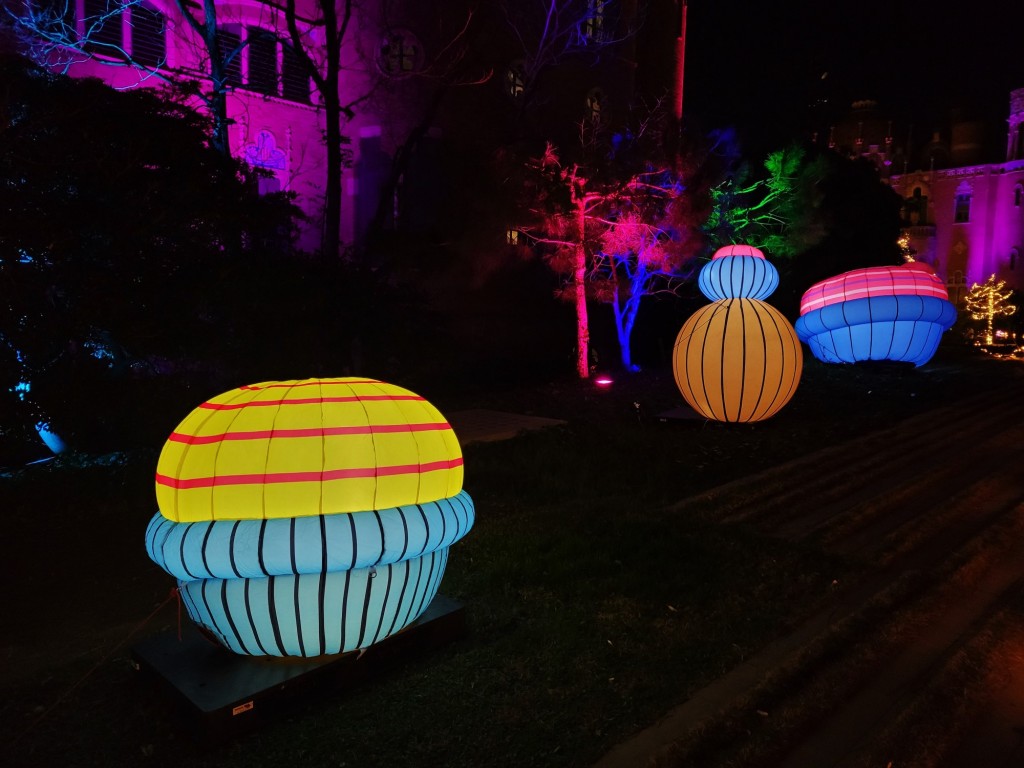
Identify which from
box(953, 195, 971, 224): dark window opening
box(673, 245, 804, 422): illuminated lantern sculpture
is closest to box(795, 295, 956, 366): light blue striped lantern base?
box(673, 245, 804, 422): illuminated lantern sculpture

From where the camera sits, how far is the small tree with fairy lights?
94.5 feet

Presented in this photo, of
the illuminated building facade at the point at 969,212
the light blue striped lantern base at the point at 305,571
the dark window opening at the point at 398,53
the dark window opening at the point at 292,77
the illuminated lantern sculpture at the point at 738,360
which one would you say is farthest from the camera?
the illuminated building facade at the point at 969,212

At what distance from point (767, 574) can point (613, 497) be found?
1.88 metres

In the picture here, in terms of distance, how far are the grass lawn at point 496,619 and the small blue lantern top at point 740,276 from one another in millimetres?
3068

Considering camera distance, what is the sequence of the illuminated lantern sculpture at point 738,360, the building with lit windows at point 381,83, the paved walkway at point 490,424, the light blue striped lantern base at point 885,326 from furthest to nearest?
the light blue striped lantern base at point 885,326 → the building with lit windows at point 381,83 → the paved walkway at point 490,424 → the illuminated lantern sculpture at point 738,360

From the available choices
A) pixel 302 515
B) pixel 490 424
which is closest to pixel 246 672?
pixel 302 515

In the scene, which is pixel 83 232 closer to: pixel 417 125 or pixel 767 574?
pixel 767 574

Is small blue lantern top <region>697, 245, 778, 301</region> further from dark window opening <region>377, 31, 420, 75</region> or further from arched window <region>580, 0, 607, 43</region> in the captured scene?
arched window <region>580, 0, 607, 43</region>

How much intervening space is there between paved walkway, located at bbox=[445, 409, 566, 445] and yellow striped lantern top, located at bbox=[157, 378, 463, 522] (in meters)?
5.35

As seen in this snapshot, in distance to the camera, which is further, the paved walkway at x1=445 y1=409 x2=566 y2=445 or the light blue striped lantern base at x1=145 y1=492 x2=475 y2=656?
the paved walkway at x1=445 y1=409 x2=566 y2=445

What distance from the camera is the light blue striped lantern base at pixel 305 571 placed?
8.52 ft

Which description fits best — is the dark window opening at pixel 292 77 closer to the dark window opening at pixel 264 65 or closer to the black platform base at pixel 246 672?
the dark window opening at pixel 264 65

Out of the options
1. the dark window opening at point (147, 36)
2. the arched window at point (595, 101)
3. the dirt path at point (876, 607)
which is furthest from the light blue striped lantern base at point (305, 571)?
the arched window at point (595, 101)

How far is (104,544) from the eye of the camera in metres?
5.05
